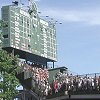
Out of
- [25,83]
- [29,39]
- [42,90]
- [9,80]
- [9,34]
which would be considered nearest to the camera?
[9,80]

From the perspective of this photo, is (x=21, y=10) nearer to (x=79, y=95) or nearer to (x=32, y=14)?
(x=32, y=14)

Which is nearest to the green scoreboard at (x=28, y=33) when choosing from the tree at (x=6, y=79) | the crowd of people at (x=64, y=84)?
the crowd of people at (x=64, y=84)

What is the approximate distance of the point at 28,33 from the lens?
63.4 metres

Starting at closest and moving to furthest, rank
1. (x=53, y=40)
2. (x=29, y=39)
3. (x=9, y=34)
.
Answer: (x=9, y=34) < (x=29, y=39) < (x=53, y=40)

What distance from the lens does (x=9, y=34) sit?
58.8 m

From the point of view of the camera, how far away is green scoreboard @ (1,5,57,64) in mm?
59062

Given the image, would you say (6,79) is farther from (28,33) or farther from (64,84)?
(28,33)

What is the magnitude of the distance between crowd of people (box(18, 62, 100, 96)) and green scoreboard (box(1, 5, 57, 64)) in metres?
11.7

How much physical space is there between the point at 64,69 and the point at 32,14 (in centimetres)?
1635

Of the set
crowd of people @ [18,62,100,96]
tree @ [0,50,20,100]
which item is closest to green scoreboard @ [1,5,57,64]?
crowd of people @ [18,62,100,96]

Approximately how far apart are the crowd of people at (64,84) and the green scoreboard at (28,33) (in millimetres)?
11656

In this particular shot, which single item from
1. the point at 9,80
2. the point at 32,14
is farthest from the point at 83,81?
the point at 32,14

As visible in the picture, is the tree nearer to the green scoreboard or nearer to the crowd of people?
the crowd of people

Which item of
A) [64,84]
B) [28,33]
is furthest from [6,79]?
[28,33]
